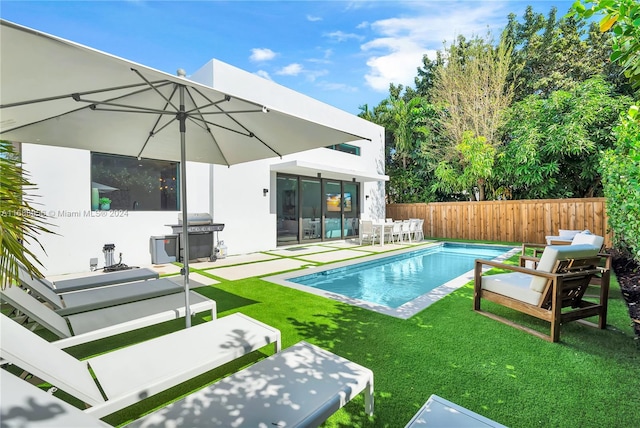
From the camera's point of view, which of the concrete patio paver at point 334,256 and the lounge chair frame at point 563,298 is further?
the concrete patio paver at point 334,256

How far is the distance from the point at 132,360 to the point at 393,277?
662 cm

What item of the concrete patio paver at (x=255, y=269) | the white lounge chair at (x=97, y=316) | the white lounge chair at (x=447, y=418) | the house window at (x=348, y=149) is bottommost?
the concrete patio paver at (x=255, y=269)

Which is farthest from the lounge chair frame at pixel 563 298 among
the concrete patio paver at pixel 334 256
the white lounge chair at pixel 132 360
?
the concrete patio paver at pixel 334 256

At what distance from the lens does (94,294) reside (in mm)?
4195

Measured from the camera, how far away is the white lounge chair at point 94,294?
140 inches

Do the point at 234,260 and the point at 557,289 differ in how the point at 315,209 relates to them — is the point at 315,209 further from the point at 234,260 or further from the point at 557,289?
the point at 557,289

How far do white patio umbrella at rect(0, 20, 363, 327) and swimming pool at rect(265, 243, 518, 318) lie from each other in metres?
2.77

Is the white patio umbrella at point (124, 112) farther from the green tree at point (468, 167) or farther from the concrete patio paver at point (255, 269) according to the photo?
the green tree at point (468, 167)

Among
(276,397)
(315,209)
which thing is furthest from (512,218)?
(276,397)

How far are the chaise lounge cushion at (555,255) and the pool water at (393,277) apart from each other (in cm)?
240

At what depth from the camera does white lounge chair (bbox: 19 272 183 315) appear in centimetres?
355

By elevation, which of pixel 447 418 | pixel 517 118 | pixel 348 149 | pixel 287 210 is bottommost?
pixel 447 418

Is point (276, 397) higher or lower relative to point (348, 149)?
lower

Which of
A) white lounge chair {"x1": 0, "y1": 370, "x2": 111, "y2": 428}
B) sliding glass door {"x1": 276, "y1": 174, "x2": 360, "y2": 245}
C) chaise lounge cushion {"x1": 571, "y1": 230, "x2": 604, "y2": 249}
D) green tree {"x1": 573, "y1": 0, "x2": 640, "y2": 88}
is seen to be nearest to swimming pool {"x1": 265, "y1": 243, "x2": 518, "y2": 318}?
chaise lounge cushion {"x1": 571, "y1": 230, "x2": 604, "y2": 249}
